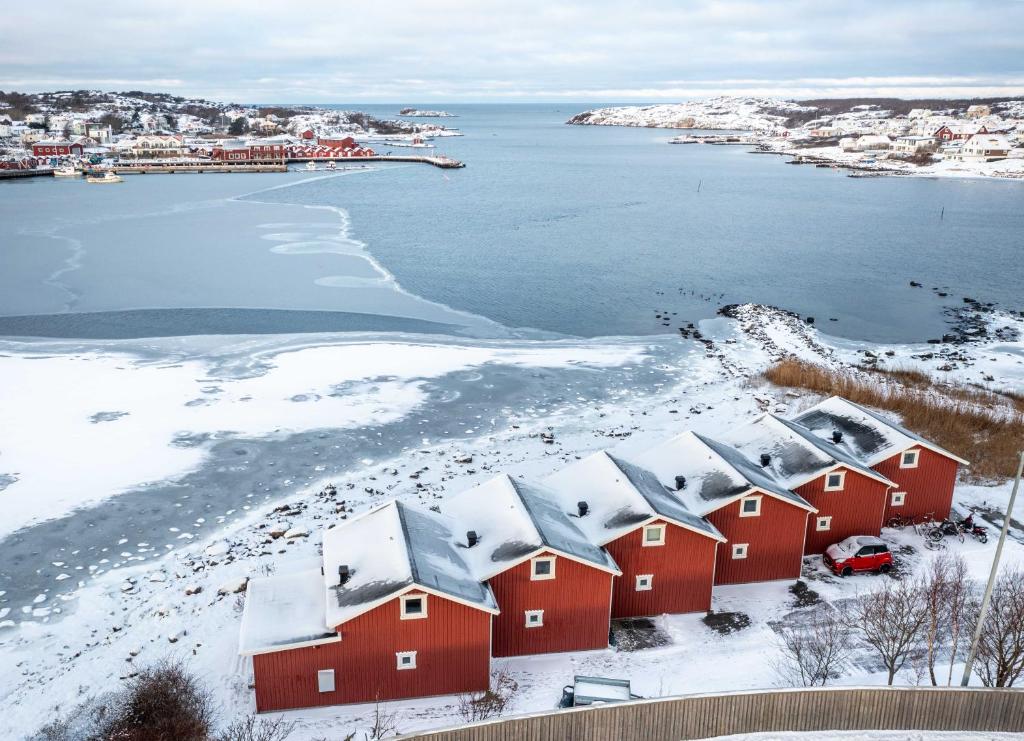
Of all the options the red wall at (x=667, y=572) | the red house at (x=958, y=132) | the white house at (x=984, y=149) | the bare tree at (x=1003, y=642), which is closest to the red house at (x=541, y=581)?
the red wall at (x=667, y=572)

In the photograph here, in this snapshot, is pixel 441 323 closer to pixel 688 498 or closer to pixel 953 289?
pixel 688 498

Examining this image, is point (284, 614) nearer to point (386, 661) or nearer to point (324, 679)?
point (324, 679)

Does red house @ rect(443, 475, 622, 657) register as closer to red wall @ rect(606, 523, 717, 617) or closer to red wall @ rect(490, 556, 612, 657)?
red wall @ rect(490, 556, 612, 657)

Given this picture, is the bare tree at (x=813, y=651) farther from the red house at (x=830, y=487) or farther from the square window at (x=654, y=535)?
the red house at (x=830, y=487)

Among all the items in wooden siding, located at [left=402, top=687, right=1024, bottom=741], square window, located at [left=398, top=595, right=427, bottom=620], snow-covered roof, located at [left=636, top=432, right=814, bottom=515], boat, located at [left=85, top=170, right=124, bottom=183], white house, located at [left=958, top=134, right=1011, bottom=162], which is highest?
white house, located at [left=958, top=134, right=1011, bottom=162]

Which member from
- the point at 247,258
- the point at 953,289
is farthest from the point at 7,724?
the point at 953,289

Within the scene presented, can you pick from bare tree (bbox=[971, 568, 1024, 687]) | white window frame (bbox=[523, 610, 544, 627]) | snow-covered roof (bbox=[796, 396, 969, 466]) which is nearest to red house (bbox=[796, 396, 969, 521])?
snow-covered roof (bbox=[796, 396, 969, 466])
